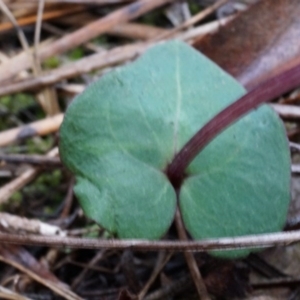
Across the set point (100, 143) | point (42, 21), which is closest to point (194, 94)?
point (100, 143)

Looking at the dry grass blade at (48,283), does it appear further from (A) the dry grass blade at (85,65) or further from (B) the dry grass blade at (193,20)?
(B) the dry grass blade at (193,20)

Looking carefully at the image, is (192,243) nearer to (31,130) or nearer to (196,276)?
(196,276)

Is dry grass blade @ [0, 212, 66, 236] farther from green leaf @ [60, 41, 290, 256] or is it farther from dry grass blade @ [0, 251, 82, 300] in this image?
green leaf @ [60, 41, 290, 256]

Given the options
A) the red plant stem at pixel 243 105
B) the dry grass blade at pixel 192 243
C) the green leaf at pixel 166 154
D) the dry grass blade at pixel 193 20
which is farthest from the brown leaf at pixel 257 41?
the dry grass blade at pixel 192 243

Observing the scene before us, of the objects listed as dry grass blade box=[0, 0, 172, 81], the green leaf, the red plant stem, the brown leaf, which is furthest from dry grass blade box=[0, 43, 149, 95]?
the red plant stem

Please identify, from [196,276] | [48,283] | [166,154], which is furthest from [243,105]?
[48,283]
